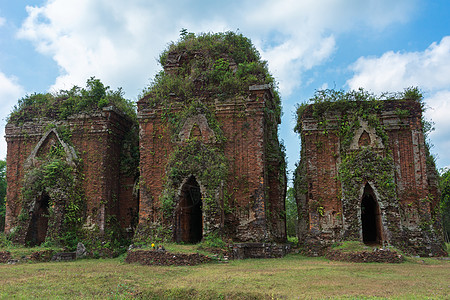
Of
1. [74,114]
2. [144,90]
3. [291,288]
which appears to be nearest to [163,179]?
[144,90]

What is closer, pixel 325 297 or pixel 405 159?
pixel 325 297

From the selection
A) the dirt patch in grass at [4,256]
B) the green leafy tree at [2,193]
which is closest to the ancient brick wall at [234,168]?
the dirt patch in grass at [4,256]

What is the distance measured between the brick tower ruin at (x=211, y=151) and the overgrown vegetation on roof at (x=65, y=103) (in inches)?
92.7

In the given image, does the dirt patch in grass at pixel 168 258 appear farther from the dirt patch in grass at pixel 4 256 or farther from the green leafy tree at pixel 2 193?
the green leafy tree at pixel 2 193

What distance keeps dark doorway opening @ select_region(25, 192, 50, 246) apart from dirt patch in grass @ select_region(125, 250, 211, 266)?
5.57 metres

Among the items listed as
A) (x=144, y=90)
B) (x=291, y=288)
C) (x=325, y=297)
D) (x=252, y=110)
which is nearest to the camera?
(x=325, y=297)

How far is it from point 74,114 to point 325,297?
43.7 feet

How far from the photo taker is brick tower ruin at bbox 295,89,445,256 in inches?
533

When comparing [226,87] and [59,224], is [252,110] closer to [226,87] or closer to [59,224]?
[226,87]

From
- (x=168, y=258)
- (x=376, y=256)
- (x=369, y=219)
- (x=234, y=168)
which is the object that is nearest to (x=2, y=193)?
(x=234, y=168)

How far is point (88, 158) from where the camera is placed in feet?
52.5

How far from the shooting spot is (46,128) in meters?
16.3

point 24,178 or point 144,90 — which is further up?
point 144,90

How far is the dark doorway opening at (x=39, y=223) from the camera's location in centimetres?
1494
